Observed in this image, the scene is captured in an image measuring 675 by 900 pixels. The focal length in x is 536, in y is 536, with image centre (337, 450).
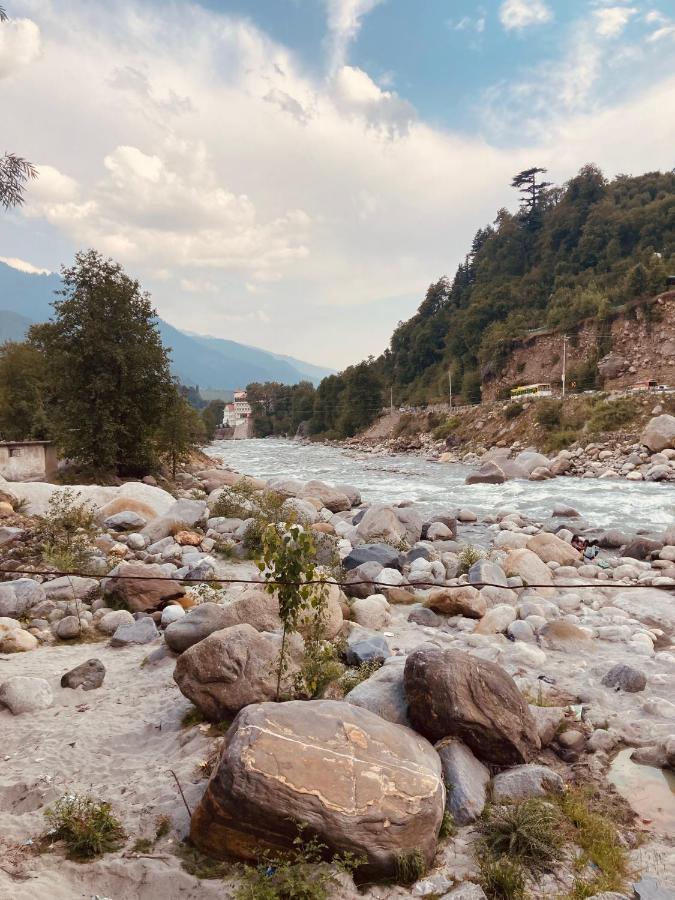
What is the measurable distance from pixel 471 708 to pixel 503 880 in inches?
55.8

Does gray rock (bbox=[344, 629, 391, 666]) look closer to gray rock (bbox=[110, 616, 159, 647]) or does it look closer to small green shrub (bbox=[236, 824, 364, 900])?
gray rock (bbox=[110, 616, 159, 647])

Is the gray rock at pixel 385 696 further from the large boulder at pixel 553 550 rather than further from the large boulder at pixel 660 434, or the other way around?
the large boulder at pixel 660 434

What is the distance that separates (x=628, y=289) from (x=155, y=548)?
5882 cm

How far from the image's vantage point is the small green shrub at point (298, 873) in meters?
3.20

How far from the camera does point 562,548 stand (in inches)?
507

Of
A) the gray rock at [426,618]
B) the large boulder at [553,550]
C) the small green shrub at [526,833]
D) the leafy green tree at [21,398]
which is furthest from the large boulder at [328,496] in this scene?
the leafy green tree at [21,398]

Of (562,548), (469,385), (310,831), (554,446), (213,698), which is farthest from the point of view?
(469,385)

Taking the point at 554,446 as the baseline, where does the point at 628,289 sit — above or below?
above

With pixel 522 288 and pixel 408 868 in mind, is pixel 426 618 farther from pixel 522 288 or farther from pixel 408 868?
pixel 522 288

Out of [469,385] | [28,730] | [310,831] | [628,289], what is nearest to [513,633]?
[310,831]

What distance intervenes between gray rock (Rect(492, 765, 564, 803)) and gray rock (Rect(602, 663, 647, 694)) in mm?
2328

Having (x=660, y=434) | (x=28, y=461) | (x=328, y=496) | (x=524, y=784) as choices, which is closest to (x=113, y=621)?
(x=524, y=784)

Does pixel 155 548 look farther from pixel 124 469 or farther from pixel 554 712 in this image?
pixel 124 469

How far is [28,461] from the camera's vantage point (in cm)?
2120
